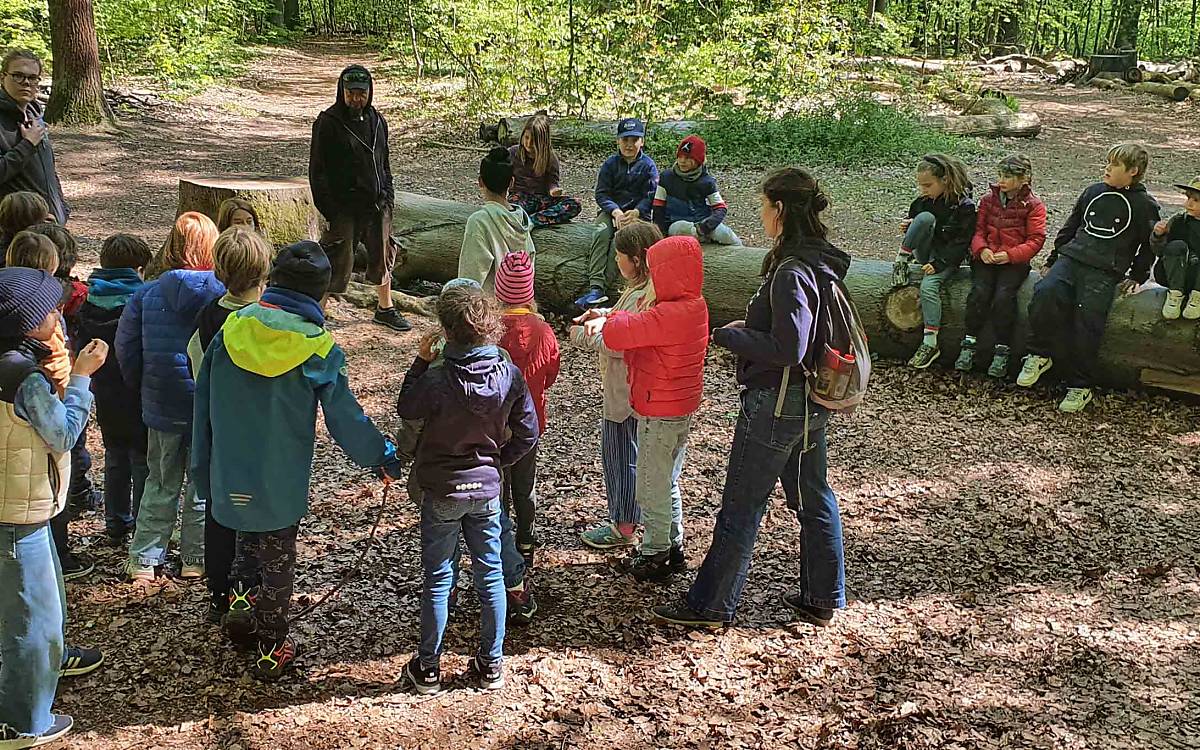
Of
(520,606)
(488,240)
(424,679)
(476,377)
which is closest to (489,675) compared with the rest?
(424,679)

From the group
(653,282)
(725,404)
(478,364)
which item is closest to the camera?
(478,364)

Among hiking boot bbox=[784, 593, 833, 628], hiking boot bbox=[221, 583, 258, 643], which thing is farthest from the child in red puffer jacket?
hiking boot bbox=[221, 583, 258, 643]

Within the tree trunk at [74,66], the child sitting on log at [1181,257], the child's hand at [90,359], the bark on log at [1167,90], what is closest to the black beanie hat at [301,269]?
the child's hand at [90,359]

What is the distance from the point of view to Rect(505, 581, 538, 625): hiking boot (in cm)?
412

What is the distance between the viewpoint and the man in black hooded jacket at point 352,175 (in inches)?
277

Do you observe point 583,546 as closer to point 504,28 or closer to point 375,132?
point 375,132

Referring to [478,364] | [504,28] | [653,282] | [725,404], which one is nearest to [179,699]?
[478,364]

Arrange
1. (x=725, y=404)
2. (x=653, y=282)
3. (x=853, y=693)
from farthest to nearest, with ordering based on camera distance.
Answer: (x=725, y=404), (x=653, y=282), (x=853, y=693)

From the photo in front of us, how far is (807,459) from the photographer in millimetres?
4051

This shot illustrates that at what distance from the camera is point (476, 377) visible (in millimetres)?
3494

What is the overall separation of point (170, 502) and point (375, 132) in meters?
3.78

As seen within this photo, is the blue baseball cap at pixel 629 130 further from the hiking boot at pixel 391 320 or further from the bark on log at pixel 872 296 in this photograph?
the hiking boot at pixel 391 320

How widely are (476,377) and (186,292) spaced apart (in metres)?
1.38

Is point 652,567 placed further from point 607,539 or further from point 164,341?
point 164,341
